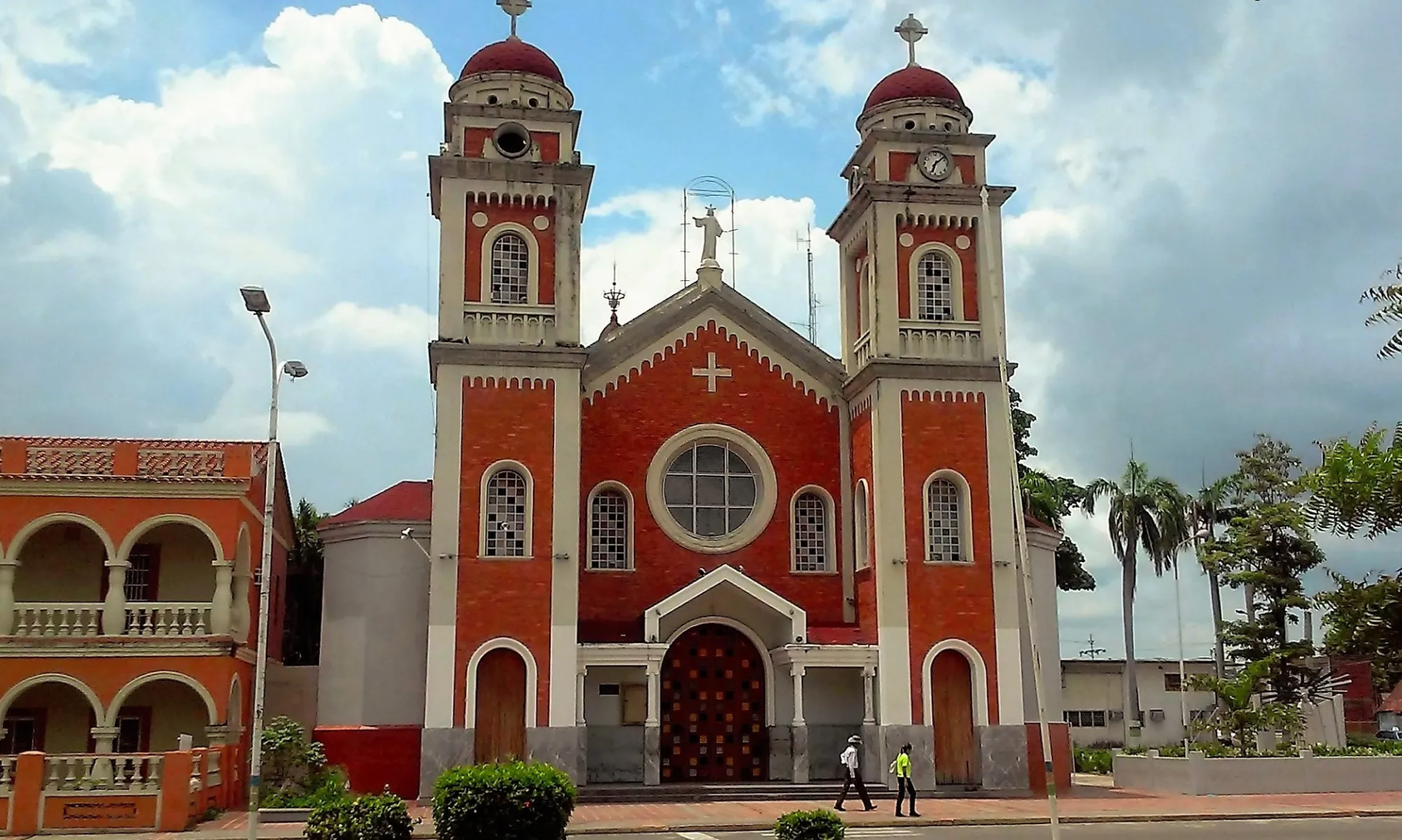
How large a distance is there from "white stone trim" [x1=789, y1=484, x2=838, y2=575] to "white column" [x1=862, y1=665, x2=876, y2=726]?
3.02 metres

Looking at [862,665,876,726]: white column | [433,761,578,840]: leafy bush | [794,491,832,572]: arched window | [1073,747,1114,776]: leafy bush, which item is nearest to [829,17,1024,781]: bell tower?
[862,665,876,726]: white column

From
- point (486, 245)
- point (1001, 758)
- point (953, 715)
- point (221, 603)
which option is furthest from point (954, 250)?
point (221, 603)

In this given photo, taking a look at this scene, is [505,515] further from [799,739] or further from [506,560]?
[799,739]

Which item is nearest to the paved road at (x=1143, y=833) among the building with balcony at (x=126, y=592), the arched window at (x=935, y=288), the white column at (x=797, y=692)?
the white column at (x=797, y=692)

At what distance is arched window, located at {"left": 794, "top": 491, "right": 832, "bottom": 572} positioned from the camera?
32062mm

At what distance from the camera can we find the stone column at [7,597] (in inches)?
1008

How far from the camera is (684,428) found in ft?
105

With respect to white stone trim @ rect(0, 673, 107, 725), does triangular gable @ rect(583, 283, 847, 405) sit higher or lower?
higher

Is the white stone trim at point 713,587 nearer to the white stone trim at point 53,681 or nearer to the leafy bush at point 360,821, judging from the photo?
the white stone trim at point 53,681

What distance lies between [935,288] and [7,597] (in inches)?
809

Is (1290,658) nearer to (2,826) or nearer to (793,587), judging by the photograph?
(793,587)

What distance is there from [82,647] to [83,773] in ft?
10.1

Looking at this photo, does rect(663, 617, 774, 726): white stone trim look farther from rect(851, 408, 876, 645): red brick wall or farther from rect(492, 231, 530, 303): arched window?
rect(492, 231, 530, 303): arched window

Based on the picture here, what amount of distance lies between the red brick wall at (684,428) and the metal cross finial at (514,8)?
871 cm
